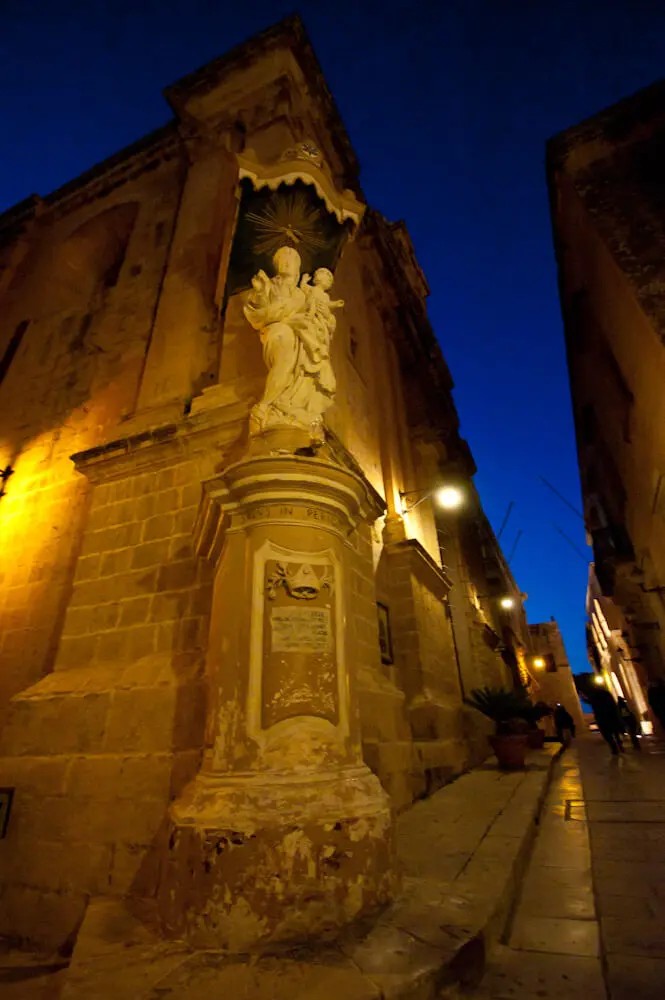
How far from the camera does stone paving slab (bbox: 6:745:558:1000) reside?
1628mm

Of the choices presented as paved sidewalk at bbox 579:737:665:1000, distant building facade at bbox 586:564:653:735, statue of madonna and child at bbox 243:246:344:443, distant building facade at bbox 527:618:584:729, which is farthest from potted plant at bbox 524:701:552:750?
distant building facade at bbox 527:618:584:729

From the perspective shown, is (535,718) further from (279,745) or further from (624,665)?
(624,665)

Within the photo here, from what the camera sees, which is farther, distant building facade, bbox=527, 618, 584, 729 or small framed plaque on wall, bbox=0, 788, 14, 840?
distant building facade, bbox=527, 618, 584, 729

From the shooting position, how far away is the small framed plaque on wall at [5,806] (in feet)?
11.1

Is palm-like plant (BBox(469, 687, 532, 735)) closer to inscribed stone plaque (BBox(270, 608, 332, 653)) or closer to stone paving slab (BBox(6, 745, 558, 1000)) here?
stone paving slab (BBox(6, 745, 558, 1000))

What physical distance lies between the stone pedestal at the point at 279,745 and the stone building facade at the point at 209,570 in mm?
12

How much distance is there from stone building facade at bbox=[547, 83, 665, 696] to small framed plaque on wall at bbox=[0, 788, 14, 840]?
903cm

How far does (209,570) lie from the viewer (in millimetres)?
3916

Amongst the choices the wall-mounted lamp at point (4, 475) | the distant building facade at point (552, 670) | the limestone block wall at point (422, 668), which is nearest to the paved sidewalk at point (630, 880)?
the limestone block wall at point (422, 668)

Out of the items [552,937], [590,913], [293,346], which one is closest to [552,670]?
[590,913]

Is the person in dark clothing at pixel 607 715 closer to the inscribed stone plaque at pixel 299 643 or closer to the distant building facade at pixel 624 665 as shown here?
the distant building facade at pixel 624 665

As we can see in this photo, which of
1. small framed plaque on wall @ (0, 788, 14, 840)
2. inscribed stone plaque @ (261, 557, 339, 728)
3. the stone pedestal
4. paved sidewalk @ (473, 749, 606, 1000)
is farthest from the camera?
small framed plaque on wall @ (0, 788, 14, 840)

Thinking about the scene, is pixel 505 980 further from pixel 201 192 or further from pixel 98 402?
pixel 201 192

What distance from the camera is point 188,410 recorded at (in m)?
5.24
